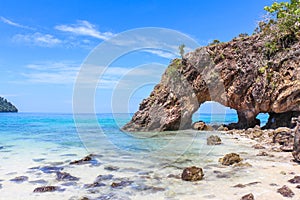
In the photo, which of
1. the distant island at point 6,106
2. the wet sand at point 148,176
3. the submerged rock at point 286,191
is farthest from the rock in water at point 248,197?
the distant island at point 6,106

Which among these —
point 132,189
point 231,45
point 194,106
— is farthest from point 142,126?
point 132,189

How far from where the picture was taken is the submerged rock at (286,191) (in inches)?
278

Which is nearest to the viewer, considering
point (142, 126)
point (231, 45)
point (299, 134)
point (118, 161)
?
point (299, 134)

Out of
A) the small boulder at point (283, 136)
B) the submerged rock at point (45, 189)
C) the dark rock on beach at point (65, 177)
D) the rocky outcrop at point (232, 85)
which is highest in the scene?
the rocky outcrop at point (232, 85)

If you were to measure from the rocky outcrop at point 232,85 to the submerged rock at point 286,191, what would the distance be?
52.5 ft

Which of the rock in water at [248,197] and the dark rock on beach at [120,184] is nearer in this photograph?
the rock in water at [248,197]

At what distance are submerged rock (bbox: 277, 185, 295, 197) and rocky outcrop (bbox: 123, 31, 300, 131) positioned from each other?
630 inches

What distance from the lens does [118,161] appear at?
12523mm

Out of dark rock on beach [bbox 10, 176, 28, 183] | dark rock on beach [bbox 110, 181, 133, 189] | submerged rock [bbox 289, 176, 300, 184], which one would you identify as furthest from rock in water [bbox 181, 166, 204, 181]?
dark rock on beach [bbox 10, 176, 28, 183]

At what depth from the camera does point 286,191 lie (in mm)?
7180

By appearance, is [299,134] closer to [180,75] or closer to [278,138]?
[278,138]

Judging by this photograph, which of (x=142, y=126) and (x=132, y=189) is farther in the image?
(x=142, y=126)

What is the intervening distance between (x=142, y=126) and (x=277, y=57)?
16.1 metres

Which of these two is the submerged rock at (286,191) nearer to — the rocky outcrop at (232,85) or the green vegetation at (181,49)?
the rocky outcrop at (232,85)
